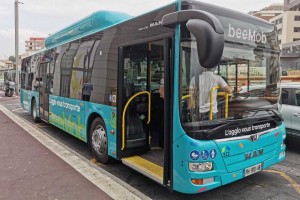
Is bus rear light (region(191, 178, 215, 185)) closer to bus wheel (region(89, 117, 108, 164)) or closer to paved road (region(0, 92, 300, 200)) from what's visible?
paved road (region(0, 92, 300, 200))

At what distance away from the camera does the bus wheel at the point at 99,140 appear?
550 cm

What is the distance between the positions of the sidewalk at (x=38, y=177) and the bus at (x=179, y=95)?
0.77 metres

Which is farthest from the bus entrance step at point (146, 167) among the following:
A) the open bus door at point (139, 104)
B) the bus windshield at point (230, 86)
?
the bus windshield at point (230, 86)

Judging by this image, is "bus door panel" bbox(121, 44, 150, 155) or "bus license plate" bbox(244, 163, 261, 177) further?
"bus door panel" bbox(121, 44, 150, 155)

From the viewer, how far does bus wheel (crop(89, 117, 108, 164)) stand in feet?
18.0

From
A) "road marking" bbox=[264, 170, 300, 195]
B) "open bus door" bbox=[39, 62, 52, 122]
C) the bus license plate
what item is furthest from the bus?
"open bus door" bbox=[39, 62, 52, 122]

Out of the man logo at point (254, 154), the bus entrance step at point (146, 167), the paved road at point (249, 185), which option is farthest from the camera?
the paved road at point (249, 185)

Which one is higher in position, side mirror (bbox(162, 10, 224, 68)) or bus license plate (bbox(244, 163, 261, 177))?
side mirror (bbox(162, 10, 224, 68))

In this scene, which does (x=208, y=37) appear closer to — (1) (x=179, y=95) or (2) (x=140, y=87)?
(1) (x=179, y=95)

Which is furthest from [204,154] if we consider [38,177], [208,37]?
[38,177]

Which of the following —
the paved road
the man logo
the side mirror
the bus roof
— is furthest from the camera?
the bus roof

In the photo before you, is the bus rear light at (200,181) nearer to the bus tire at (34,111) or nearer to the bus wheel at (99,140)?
the bus wheel at (99,140)

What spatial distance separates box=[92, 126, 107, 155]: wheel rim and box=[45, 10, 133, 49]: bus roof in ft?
6.78

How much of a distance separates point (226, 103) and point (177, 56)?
37.9 inches
